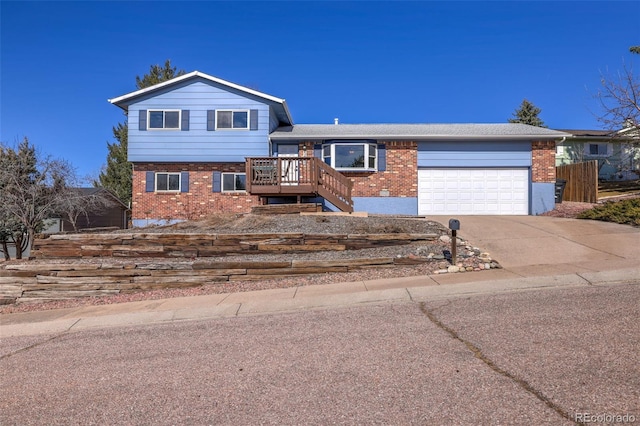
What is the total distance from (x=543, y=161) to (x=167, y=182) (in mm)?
16195

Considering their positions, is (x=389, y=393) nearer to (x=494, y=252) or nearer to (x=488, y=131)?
(x=494, y=252)

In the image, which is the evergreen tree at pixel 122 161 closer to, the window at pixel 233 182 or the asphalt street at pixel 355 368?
the window at pixel 233 182

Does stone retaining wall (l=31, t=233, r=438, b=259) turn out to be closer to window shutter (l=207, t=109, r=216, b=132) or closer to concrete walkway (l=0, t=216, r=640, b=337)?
concrete walkway (l=0, t=216, r=640, b=337)

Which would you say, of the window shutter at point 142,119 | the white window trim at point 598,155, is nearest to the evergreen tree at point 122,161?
the window shutter at point 142,119

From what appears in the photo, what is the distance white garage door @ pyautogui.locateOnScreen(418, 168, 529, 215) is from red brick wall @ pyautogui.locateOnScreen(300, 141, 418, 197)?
0.50m

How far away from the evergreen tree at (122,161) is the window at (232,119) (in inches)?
678

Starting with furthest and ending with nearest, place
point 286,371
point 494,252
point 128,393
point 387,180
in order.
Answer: point 387,180 → point 494,252 → point 286,371 → point 128,393

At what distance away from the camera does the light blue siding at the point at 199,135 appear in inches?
722

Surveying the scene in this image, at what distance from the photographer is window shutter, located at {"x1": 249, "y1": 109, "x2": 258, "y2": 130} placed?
60.3ft

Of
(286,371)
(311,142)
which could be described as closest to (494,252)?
(286,371)

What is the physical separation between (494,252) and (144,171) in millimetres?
15168

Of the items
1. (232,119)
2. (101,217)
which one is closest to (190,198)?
(232,119)

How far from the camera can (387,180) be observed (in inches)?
710

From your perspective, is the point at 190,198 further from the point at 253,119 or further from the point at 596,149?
the point at 596,149
